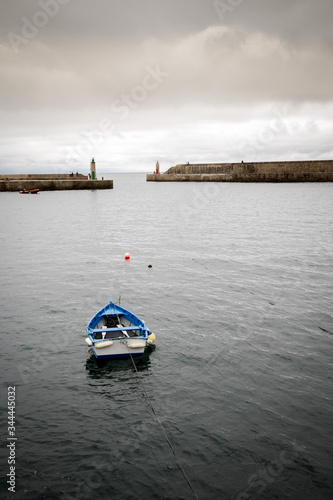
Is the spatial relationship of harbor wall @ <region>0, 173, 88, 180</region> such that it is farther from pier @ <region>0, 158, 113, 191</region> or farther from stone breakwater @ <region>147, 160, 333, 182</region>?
stone breakwater @ <region>147, 160, 333, 182</region>

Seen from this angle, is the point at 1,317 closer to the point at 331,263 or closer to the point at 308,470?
the point at 308,470

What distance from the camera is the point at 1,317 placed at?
1461cm

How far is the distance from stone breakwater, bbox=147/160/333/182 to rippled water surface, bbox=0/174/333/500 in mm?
103473

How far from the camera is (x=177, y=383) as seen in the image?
1020 centimetres

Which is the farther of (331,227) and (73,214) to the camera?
(73,214)

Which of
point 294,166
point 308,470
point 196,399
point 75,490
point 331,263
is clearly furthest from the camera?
point 294,166

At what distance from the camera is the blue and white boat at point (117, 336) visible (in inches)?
436

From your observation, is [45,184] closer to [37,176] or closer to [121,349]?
[37,176]

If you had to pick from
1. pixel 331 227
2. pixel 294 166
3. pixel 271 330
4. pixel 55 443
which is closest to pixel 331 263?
pixel 271 330

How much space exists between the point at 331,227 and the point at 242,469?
34.3 meters

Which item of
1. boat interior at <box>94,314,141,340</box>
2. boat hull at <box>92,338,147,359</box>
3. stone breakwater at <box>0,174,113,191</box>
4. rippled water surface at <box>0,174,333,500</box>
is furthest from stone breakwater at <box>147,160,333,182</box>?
boat hull at <box>92,338,147,359</box>

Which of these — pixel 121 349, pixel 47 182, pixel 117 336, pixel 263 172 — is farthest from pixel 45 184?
pixel 121 349

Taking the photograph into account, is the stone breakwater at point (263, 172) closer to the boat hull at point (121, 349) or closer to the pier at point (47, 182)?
the pier at point (47, 182)

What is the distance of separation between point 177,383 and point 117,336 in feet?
9.16
